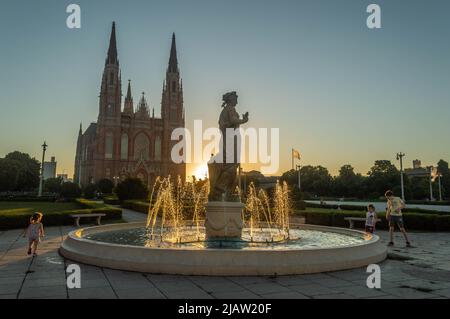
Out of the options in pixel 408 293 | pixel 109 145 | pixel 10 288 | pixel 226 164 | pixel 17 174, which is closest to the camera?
pixel 408 293

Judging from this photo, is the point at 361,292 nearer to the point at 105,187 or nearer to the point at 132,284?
the point at 132,284

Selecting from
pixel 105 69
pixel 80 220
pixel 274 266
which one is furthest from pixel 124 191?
pixel 105 69

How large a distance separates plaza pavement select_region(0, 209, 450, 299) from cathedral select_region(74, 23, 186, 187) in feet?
246

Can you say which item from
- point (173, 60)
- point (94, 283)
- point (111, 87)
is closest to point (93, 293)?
point (94, 283)

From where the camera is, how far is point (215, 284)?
20.4 ft

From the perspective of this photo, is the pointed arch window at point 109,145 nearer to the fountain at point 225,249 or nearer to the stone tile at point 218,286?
the fountain at point 225,249

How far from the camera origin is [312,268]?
7129 millimetres

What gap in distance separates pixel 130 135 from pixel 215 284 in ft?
279

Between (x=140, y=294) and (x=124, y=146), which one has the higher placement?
(x=124, y=146)

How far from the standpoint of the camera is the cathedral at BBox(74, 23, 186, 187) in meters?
83.4

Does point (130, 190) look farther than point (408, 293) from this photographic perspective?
Yes

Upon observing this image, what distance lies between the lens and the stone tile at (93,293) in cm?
541

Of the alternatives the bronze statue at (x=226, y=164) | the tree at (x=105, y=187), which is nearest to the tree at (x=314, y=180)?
the tree at (x=105, y=187)

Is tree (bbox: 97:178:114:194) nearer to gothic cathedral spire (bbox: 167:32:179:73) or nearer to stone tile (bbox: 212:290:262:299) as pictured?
gothic cathedral spire (bbox: 167:32:179:73)
